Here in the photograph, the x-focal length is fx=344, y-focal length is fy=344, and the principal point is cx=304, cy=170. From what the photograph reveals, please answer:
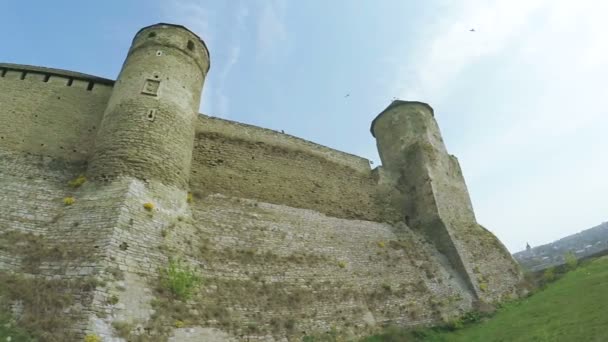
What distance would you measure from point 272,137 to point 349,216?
16.2ft

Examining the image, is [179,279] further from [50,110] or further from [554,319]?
[554,319]

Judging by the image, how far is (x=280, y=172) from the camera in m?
14.5

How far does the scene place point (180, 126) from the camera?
11.7 meters

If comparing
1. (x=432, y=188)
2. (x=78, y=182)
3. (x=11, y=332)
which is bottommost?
(x=11, y=332)

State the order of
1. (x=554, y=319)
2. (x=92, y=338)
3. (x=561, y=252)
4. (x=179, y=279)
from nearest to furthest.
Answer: (x=92, y=338), (x=179, y=279), (x=554, y=319), (x=561, y=252)

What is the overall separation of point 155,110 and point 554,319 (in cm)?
1320

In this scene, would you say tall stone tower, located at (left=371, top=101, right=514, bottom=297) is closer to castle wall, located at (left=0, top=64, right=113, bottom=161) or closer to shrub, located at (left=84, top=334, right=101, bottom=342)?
shrub, located at (left=84, top=334, right=101, bottom=342)

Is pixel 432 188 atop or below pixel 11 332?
atop

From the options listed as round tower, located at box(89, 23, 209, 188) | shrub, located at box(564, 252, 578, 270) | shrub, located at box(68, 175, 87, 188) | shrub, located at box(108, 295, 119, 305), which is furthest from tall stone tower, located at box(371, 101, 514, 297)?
shrub, located at box(68, 175, 87, 188)

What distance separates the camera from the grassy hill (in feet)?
25.6

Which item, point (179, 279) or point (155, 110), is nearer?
point (179, 279)

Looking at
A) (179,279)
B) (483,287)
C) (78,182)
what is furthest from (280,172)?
(483,287)

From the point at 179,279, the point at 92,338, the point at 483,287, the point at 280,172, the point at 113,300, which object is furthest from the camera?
the point at 280,172

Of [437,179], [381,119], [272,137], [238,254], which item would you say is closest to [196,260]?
[238,254]
